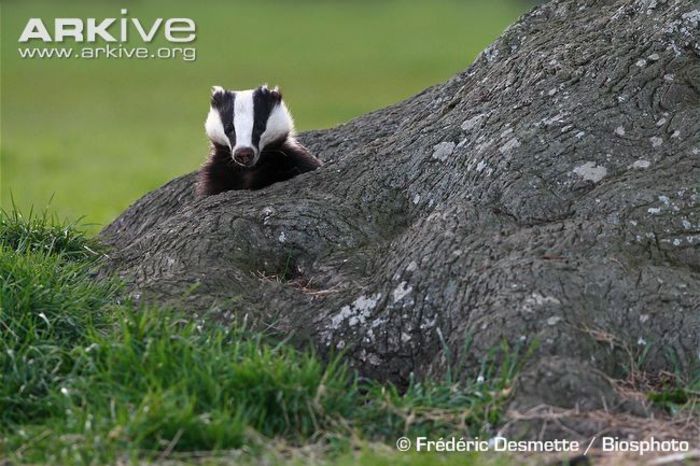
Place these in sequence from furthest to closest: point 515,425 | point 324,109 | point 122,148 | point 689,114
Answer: point 324,109 < point 122,148 < point 689,114 < point 515,425

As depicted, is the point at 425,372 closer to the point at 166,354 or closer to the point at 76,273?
the point at 166,354

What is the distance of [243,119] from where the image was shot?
762 cm

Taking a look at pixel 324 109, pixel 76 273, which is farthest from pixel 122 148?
pixel 76 273

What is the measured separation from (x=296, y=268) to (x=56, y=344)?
1283 millimetres

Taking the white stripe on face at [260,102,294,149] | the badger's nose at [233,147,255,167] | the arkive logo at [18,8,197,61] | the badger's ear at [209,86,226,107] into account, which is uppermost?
the arkive logo at [18,8,197,61]

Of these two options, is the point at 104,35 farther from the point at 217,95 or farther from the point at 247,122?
the point at 247,122

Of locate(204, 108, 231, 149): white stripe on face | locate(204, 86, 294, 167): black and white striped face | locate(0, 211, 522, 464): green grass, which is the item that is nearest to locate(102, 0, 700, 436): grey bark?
locate(0, 211, 522, 464): green grass

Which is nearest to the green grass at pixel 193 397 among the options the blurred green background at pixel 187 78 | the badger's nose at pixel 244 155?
the badger's nose at pixel 244 155

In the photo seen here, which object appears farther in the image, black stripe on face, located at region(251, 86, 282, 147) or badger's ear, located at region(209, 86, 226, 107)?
badger's ear, located at region(209, 86, 226, 107)

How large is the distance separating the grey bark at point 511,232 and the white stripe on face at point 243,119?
3.07 feet

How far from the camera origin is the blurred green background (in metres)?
20.0

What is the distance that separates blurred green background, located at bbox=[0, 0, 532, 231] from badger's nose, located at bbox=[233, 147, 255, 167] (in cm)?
714

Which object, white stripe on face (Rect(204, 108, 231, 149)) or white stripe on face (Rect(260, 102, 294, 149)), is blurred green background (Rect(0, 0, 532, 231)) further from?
white stripe on face (Rect(260, 102, 294, 149))

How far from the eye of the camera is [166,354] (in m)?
4.92
